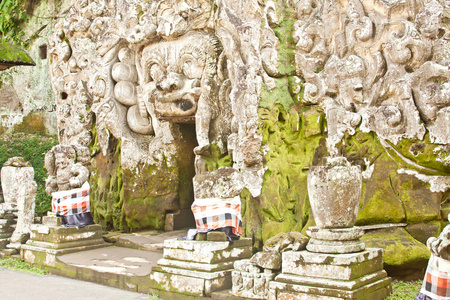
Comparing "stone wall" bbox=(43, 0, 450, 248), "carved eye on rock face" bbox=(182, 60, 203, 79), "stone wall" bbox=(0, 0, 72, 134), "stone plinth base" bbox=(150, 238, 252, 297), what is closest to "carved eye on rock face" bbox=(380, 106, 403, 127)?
"stone wall" bbox=(43, 0, 450, 248)

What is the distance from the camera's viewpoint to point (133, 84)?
8930 mm

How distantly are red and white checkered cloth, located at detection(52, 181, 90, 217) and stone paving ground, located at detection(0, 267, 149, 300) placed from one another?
107 centimetres

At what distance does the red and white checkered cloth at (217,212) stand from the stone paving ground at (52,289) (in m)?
1.04

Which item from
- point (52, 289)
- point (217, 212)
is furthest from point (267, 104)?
point (52, 289)

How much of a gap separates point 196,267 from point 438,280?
242cm

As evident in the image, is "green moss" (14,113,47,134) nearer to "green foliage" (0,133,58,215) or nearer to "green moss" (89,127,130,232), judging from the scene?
"green foliage" (0,133,58,215)

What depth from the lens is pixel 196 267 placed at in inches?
179

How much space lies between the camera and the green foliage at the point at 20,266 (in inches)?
254

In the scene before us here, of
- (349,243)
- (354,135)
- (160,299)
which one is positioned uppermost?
(354,135)

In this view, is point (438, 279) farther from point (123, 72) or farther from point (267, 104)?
point (123, 72)

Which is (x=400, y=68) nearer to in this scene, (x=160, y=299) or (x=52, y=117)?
(x=160, y=299)

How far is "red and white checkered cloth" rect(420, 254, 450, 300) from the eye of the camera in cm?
271

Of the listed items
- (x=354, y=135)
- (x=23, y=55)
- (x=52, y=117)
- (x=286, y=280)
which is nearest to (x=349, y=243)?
(x=286, y=280)

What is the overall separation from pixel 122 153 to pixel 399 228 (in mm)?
5245
